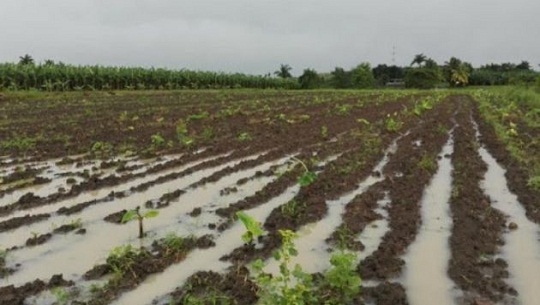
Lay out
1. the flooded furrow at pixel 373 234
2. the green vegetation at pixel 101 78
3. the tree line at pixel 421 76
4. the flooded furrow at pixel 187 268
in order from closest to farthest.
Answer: the flooded furrow at pixel 187 268, the flooded furrow at pixel 373 234, the green vegetation at pixel 101 78, the tree line at pixel 421 76

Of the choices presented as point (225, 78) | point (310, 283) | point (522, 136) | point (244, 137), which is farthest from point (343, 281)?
point (225, 78)

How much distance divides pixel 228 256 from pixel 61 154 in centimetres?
700

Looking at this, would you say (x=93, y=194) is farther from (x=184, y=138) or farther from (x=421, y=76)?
(x=421, y=76)

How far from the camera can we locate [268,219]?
694 cm

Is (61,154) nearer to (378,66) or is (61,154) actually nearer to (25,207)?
(25,207)

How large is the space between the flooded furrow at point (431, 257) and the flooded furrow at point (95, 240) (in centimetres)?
227

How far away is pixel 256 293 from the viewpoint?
4656mm

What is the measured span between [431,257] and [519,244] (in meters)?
1.05

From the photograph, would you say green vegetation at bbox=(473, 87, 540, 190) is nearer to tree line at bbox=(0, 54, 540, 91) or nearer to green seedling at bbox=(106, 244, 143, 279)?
green seedling at bbox=(106, 244, 143, 279)

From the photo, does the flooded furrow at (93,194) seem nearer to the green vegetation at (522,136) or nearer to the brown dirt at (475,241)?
the brown dirt at (475,241)

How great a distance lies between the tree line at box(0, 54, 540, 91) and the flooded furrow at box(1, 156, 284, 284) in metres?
26.2

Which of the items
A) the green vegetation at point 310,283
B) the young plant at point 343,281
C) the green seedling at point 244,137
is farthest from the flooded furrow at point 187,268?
the green seedling at point 244,137

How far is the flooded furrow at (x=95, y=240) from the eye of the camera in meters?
5.51

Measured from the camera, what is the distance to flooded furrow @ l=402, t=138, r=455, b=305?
16.0ft
